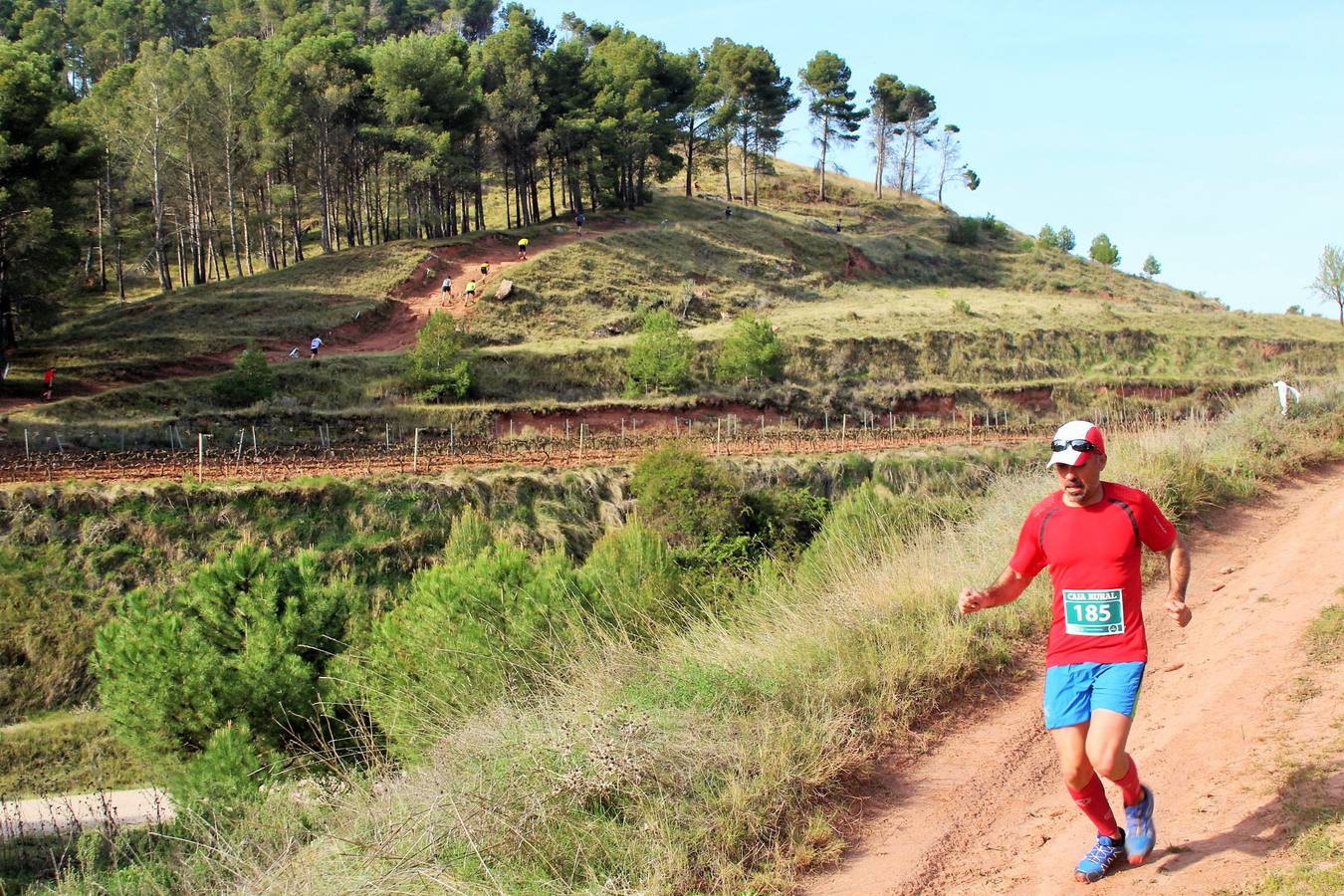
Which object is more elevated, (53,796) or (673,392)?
(673,392)

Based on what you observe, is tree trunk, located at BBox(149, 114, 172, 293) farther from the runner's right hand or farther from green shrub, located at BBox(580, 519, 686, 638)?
the runner's right hand

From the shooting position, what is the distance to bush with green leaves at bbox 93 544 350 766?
511 inches

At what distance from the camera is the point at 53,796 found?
14547 mm

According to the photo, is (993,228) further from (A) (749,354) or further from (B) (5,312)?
(B) (5,312)

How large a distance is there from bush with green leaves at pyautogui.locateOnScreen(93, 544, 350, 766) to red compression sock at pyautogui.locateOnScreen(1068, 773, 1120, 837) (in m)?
9.79

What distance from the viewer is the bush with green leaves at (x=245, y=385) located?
28.7m

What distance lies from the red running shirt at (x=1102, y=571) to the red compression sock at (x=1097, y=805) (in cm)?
54

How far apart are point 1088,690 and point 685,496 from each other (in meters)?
17.8

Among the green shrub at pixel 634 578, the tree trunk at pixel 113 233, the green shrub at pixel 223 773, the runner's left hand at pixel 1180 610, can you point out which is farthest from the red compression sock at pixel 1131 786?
the tree trunk at pixel 113 233

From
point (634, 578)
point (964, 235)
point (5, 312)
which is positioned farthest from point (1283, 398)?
point (964, 235)

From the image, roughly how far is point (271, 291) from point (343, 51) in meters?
13.4

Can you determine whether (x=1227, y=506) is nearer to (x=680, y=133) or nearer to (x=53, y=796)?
(x=53, y=796)

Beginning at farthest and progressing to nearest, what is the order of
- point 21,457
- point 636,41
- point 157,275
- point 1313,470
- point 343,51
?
1. point 636,41
2. point 157,275
3. point 343,51
4. point 21,457
5. point 1313,470

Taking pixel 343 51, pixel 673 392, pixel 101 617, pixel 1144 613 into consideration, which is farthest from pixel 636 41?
pixel 1144 613
